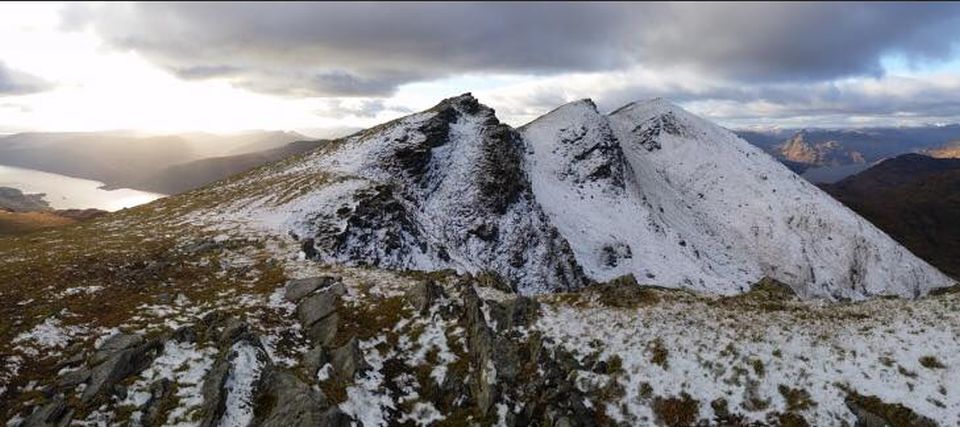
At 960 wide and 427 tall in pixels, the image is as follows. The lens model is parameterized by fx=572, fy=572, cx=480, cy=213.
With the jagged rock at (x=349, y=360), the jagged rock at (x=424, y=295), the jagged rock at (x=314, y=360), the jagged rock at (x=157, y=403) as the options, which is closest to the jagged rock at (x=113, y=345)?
the jagged rock at (x=157, y=403)

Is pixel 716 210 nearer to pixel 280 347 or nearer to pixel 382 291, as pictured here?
pixel 382 291

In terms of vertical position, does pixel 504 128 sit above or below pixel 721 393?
above

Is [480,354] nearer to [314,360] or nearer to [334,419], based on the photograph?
[314,360]

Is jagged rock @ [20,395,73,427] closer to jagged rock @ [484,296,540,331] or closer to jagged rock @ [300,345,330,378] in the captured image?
jagged rock @ [300,345,330,378]

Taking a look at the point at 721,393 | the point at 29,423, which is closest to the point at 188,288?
the point at 29,423

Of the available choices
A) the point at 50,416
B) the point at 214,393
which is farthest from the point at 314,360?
the point at 50,416

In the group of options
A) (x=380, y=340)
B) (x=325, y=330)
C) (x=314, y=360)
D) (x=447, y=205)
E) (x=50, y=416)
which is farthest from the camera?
(x=447, y=205)

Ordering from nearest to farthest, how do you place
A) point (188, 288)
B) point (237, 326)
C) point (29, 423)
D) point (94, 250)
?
1. point (29, 423)
2. point (237, 326)
3. point (188, 288)
4. point (94, 250)
